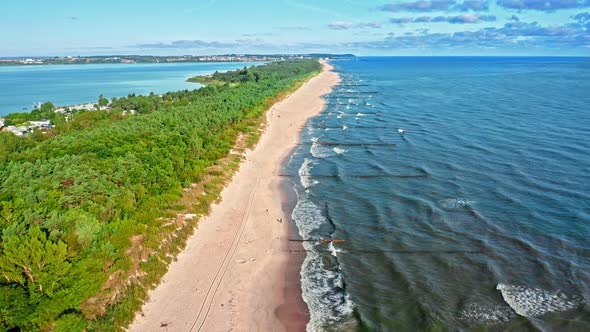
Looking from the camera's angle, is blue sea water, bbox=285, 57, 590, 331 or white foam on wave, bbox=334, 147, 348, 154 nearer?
blue sea water, bbox=285, 57, 590, 331

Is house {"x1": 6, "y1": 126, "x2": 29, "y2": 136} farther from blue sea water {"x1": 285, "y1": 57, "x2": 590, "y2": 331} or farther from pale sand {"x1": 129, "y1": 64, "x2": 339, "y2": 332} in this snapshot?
pale sand {"x1": 129, "y1": 64, "x2": 339, "y2": 332}

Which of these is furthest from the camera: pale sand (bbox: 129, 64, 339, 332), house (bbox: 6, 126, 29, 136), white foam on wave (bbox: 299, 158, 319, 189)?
house (bbox: 6, 126, 29, 136)

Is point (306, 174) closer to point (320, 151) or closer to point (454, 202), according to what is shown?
point (320, 151)

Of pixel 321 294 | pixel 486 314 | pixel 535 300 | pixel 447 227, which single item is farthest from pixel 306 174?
pixel 535 300

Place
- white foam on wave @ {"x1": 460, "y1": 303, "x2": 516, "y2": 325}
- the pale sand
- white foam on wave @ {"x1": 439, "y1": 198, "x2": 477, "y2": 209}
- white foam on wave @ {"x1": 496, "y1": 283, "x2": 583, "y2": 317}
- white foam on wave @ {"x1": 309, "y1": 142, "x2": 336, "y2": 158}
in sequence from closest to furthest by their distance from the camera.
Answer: white foam on wave @ {"x1": 460, "y1": 303, "x2": 516, "y2": 325}
the pale sand
white foam on wave @ {"x1": 496, "y1": 283, "x2": 583, "y2": 317}
white foam on wave @ {"x1": 439, "y1": 198, "x2": 477, "y2": 209}
white foam on wave @ {"x1": 309, "y1": 142, "x2": 336, "y2": 158}

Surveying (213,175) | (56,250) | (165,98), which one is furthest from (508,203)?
(165,98)

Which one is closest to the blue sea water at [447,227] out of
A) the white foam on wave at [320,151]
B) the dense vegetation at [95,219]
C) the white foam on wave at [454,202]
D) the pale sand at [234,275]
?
the white foam on wave at [454,202]

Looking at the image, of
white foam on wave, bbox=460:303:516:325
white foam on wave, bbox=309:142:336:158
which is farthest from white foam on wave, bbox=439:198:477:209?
white foam on wave, bbox=309:142:336:158

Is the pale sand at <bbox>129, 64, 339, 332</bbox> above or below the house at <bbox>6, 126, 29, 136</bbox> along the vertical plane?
above
